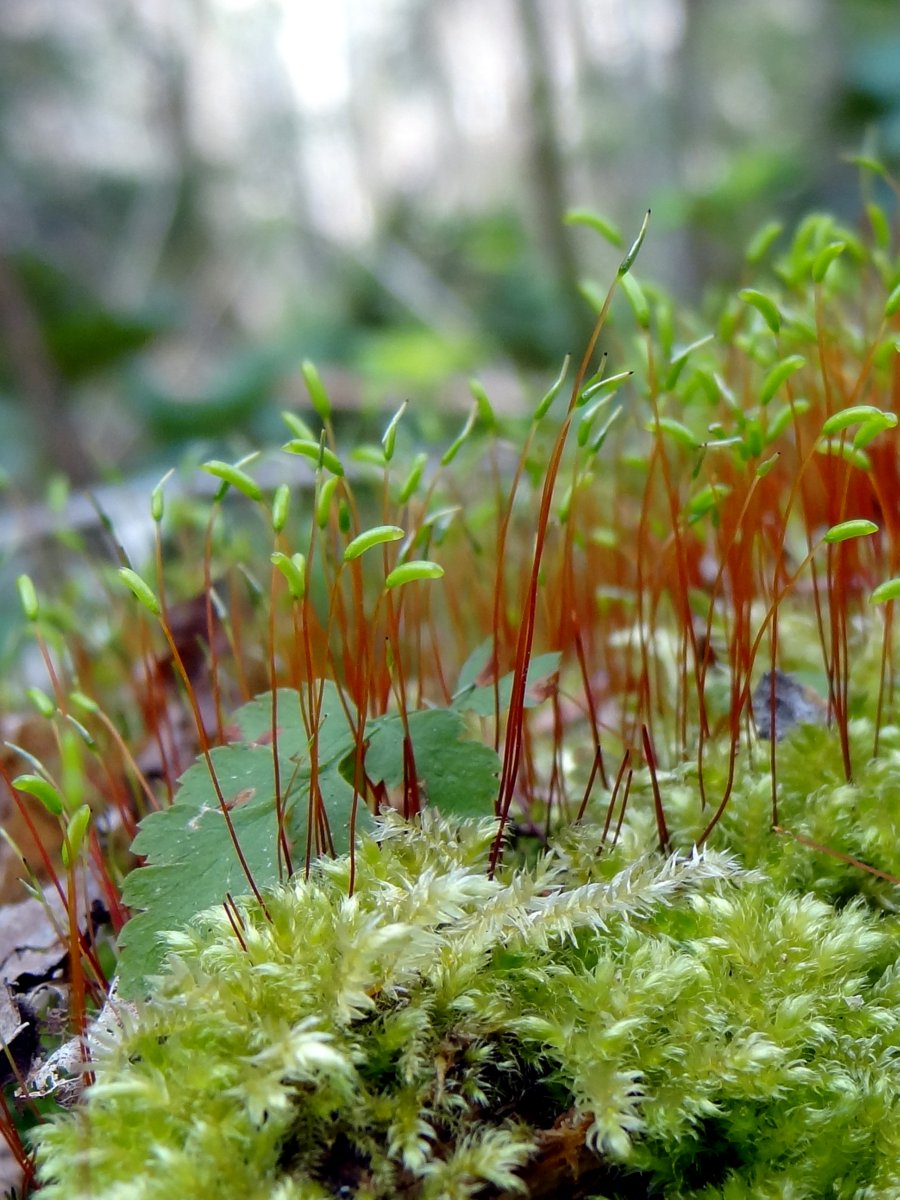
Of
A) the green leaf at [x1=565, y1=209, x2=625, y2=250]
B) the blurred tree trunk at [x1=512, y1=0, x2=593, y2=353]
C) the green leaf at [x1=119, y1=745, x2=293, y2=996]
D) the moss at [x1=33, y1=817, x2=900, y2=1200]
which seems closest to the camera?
the moss at [x1=33, y1=817, x2=900, y2=1200]

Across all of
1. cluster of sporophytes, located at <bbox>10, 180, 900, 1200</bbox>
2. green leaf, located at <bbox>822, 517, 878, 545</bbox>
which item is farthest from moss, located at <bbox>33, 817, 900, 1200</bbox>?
green leaf, located at <bbox>822, 517, 878, 545</bbox>

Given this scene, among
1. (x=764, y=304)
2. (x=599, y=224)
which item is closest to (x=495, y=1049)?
(x=764, y=304)

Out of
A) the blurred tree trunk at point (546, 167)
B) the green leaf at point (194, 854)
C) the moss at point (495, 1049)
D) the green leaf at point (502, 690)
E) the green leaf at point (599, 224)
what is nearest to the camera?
the moss at point (495, 1049)

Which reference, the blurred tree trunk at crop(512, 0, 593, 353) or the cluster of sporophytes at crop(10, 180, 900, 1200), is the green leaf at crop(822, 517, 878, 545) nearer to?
the cluster of sporophytes at crop(10, 180, 900, 1200)

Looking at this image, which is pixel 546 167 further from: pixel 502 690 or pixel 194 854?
pixel 194 854

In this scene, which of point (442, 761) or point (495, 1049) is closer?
point (495, 1049)

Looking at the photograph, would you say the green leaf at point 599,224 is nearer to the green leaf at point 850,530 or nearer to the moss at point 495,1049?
the green leaf at point 850,530

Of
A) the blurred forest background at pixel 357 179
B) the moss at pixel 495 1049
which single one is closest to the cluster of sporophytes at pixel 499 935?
the moss at pixel 495 1049
